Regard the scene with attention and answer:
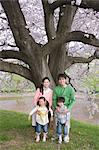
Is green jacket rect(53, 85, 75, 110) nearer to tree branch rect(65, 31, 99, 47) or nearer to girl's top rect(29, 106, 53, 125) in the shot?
girl's top rect(29, 106, 53, 125)

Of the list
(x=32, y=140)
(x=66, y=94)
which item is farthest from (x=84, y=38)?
(x=32, y=140)

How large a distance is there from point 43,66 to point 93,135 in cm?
241

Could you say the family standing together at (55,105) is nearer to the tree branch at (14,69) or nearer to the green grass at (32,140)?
the green grass at (32,140)

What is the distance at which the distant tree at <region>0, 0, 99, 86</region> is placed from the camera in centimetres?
723

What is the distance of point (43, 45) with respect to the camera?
7941mm

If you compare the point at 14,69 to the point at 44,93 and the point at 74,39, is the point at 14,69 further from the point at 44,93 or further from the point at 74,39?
the point at 74,39

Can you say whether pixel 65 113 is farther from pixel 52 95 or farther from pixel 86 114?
pixel 86 114

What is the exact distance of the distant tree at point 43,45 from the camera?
7230 mm

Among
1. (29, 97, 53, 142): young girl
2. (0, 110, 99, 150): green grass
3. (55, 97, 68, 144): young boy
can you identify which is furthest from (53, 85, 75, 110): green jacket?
(0, 110, 99, 150): green grass

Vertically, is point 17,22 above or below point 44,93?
above

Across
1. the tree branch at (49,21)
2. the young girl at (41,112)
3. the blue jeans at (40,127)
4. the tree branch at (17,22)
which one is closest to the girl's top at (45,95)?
the young girl at (41,112)

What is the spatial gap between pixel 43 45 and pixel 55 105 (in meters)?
1.57

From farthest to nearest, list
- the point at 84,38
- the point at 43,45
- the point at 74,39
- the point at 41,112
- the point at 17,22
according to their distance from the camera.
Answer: the point at 43,45 < the point at 17,22 < the point at 41,112 < the point at 74,39 < the point at 84,38

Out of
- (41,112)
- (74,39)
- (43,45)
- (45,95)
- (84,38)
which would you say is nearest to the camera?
(84,38)
